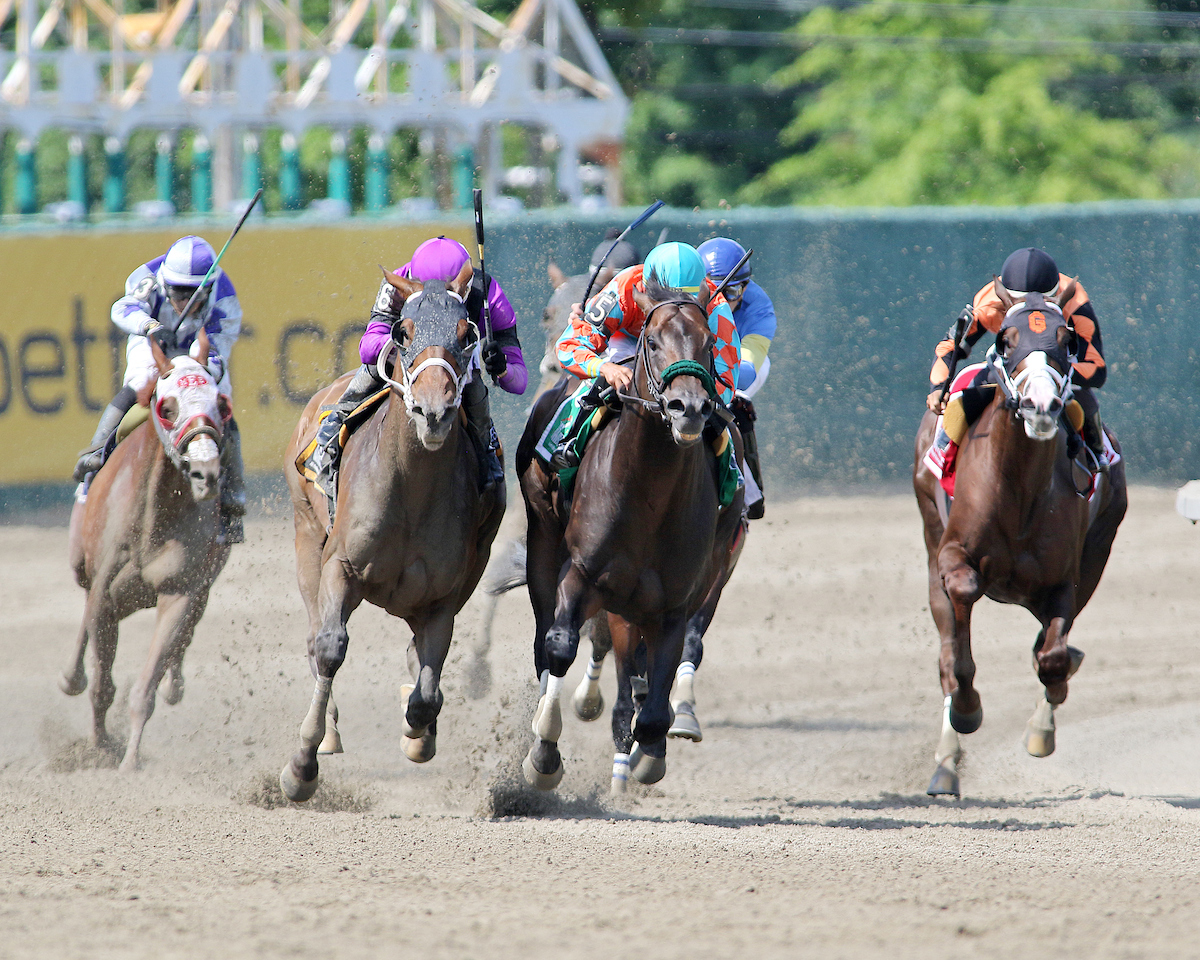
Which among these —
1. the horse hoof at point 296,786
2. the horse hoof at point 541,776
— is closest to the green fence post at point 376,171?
the horse hoof at point 296,786

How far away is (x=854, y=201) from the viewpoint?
84.9ft

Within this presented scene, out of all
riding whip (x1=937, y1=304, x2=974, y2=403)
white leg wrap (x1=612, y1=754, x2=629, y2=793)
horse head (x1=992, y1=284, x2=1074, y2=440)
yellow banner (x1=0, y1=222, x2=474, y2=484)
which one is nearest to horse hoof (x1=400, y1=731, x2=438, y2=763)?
white leg wrap (x1=612, y1=754, x2=629, y2=793)

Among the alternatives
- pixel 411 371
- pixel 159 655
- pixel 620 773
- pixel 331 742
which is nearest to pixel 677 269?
pixel 411 371

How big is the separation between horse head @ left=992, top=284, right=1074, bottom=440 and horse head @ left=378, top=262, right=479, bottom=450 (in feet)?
7.91

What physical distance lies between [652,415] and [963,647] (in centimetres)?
224

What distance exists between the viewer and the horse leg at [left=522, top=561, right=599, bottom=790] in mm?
6012

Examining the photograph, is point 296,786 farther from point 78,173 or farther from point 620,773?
point 78,173

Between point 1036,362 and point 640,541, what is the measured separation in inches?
75.5

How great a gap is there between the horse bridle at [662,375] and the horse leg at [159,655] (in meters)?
2.84

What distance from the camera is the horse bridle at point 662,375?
17.7ft

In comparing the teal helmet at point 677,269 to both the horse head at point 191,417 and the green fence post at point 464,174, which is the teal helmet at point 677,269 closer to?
the horse head at point 191,417

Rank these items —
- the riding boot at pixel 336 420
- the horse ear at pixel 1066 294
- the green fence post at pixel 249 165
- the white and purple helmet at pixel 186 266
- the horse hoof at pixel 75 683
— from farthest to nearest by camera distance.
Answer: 1. the green fence post at pixel 249 165
2. the horse hoof at pixel 75 683
3. the white and purple helmet at pixel 186 266
4. the horse ear at pixel 1066 294
5. the riding boot at pixel 336 420

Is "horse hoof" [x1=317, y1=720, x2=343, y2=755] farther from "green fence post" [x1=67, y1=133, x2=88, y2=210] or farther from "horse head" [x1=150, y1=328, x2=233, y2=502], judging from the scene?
"green fence post" [x1=67, y1=133, x2=88, y2=210]

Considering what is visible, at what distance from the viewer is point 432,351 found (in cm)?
550
